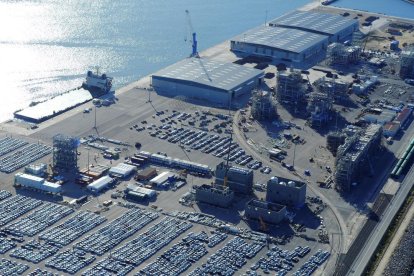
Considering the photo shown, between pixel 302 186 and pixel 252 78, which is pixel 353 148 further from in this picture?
pixel 252 78

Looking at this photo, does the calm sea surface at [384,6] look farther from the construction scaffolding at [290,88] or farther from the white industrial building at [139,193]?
the white industrial building at [139,193]

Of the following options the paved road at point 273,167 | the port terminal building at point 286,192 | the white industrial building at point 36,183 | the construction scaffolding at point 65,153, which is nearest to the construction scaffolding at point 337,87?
the paved road at point 273,167

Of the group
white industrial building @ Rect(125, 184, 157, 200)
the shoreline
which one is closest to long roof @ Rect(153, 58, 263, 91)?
the shoreline

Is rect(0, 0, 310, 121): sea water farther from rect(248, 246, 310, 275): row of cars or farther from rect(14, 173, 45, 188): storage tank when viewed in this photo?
rect(248, 246, 310, 275): row of cars

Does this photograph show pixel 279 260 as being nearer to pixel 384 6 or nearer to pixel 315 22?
pixel 315 22

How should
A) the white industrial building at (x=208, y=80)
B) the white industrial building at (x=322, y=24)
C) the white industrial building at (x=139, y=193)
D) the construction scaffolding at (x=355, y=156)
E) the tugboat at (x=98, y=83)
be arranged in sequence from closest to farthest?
the white industrial building at (x=139, y=193) → the construction scaffolding at (x=355, y=156) → the white industrial building at (x=208, y=80) → the tugboat at (x=98, y=83) → the white industrial building at (x=322, y=24)

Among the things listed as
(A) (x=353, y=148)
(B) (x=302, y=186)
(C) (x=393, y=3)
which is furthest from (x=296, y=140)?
(C) (x=393, y=3)

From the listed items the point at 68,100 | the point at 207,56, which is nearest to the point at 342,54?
the point at 207,56
